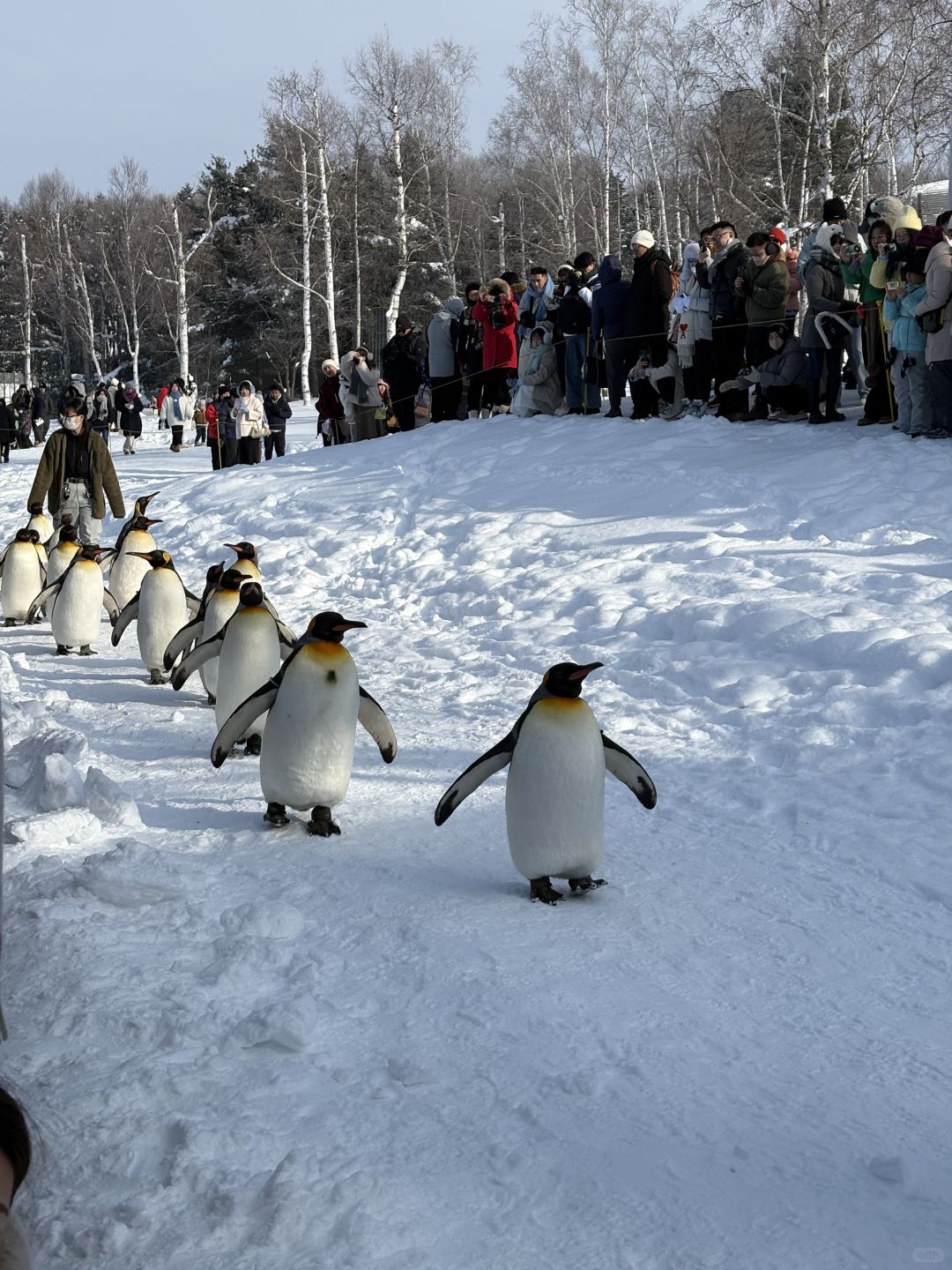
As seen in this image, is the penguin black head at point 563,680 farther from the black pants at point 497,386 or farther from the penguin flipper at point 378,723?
the black pants at point 497,386

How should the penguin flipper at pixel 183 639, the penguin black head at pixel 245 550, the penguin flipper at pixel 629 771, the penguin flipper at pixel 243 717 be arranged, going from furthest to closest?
the penguin black head at pixel 245 550 → the penguin flipper at pixel 183 639 → the penguin flipper at pixel 243 717 → the penguin flipper at pixel 629 771

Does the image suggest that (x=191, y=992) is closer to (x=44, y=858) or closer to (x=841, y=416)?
(x=44, y=858)

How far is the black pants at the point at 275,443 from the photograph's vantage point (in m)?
20.8

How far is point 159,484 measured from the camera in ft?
61.7

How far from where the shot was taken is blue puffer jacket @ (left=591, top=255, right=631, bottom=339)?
11.9 metres

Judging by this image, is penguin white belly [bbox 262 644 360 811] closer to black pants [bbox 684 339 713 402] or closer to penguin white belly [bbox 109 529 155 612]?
penguin white belly [bbox 109 529 155 612]

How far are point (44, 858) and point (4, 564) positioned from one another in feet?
20.3

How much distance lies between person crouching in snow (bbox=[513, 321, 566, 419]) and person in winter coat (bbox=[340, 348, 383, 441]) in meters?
3.36

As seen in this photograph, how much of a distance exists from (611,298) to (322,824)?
8345mm

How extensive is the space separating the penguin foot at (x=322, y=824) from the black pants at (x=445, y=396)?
1121cm

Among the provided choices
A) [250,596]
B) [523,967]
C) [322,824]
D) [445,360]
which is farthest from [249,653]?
[445,360]

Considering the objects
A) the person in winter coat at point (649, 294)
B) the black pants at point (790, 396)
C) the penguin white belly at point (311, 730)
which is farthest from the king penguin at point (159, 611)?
the person in winter coat at point (649, 294)

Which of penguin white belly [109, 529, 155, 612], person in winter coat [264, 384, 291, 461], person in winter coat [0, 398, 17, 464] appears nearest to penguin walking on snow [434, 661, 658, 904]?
penguin white belly [109, 529, 155, 612]

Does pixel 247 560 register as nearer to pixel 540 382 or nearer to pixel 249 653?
pixel 249 653
